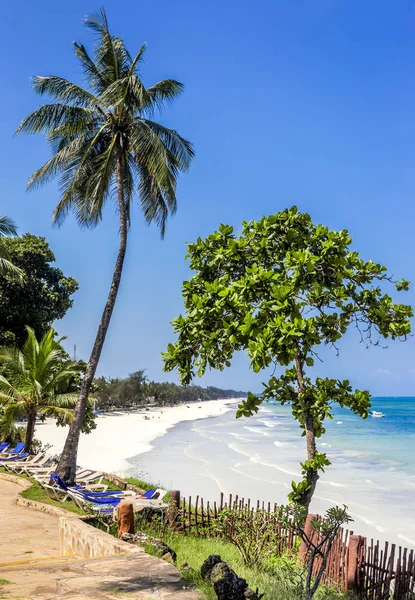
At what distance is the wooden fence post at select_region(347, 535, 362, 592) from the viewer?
28.5ft

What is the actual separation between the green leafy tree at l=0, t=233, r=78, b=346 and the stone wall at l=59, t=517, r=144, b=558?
58.9ft

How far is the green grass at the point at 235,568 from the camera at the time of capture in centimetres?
674

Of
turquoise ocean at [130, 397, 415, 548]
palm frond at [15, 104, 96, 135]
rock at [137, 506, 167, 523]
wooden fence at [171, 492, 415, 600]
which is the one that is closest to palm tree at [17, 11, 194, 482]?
palm frond at [15, 104, 96, 135]

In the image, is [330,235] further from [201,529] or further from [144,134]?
[144,134]

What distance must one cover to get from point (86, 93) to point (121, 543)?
11910 mm

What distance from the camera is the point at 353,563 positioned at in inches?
344

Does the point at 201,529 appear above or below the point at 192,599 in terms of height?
below

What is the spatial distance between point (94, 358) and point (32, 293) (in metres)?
13.6

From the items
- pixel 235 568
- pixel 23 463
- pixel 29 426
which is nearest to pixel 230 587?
pixel 235 568

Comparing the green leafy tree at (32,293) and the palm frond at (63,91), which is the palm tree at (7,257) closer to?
the green leafy tree at (32,293)

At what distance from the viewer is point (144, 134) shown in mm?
14531

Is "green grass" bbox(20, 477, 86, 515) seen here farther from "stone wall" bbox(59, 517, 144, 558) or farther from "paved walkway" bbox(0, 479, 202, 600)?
"paved walkway" bbox(0, 479, 202, 600)

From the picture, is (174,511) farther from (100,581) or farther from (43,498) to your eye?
(100,581)

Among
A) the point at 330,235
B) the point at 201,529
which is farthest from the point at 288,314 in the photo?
the point at 201,529
